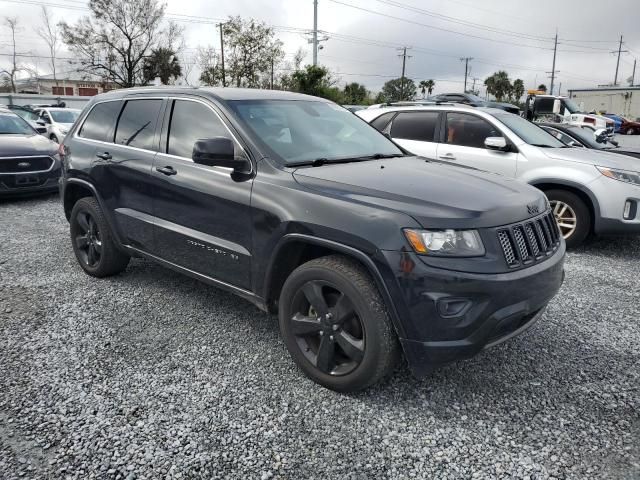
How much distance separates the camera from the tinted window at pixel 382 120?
7233 millimetres

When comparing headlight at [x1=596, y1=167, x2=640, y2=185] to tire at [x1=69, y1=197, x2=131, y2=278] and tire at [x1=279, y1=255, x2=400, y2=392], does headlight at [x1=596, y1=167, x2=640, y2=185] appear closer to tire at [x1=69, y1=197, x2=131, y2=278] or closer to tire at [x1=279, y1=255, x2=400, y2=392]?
tire at [x1=279, y1=255, x2=400, y2=392]

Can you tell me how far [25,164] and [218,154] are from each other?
6.62m

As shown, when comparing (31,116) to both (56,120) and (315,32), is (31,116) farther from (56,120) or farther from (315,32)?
(315,32)

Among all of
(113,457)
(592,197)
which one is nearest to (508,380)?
(113,457)

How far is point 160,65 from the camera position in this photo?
40.8 metres

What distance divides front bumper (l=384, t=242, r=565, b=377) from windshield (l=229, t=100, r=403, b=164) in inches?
46.4

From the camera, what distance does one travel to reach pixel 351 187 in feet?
8.86

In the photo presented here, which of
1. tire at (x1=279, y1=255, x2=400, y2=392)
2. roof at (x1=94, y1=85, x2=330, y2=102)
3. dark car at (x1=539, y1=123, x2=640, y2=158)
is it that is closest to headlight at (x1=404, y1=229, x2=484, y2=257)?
tire at (x1=279, y1=255, x2=400, y2=392)

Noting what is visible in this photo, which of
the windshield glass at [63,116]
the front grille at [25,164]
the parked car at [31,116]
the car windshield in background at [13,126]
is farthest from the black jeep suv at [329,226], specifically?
the windshield glass at [63,116]

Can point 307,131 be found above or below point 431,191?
above

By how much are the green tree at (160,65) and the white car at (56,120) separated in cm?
2709

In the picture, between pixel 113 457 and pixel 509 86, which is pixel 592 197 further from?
pixel 509 86

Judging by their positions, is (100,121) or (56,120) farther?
(56,120)

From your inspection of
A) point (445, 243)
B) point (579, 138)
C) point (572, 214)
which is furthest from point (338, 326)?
point (579, 138)
